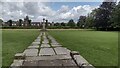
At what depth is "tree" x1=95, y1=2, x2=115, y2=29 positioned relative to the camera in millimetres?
65438

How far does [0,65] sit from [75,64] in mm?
2171

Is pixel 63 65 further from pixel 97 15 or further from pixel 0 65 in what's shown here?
pixel 97 15

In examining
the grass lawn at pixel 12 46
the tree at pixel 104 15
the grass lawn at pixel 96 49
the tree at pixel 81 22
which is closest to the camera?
the grass lawn at pixel 96 49

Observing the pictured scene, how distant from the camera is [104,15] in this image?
218 feet

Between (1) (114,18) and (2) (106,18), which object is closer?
(1) (114,18)

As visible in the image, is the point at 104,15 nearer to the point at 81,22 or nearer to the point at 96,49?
the point at 81,22

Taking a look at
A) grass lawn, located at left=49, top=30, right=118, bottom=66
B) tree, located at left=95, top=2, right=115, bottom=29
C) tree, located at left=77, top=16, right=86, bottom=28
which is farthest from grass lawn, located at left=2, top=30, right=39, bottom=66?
tree, located at left=77, top=16, right=86, bottom=28

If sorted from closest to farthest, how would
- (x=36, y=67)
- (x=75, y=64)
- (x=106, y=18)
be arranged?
(x=36, y=67)
(x=75, y=64)
(x=106, y=18)

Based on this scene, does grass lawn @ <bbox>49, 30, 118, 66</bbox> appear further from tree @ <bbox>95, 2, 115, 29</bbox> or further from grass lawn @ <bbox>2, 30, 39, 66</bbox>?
tree @ <bbox>95, 2, 115, 29</bbox>

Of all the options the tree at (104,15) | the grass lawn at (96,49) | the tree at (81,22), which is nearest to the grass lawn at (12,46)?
the grass lawn at (96,49)

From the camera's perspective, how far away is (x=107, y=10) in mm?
67375

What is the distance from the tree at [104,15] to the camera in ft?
215

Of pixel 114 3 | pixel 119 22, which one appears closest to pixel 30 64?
pixel 119 22

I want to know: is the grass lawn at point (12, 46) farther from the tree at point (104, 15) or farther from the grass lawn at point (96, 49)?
the tree at point (104, 15)
